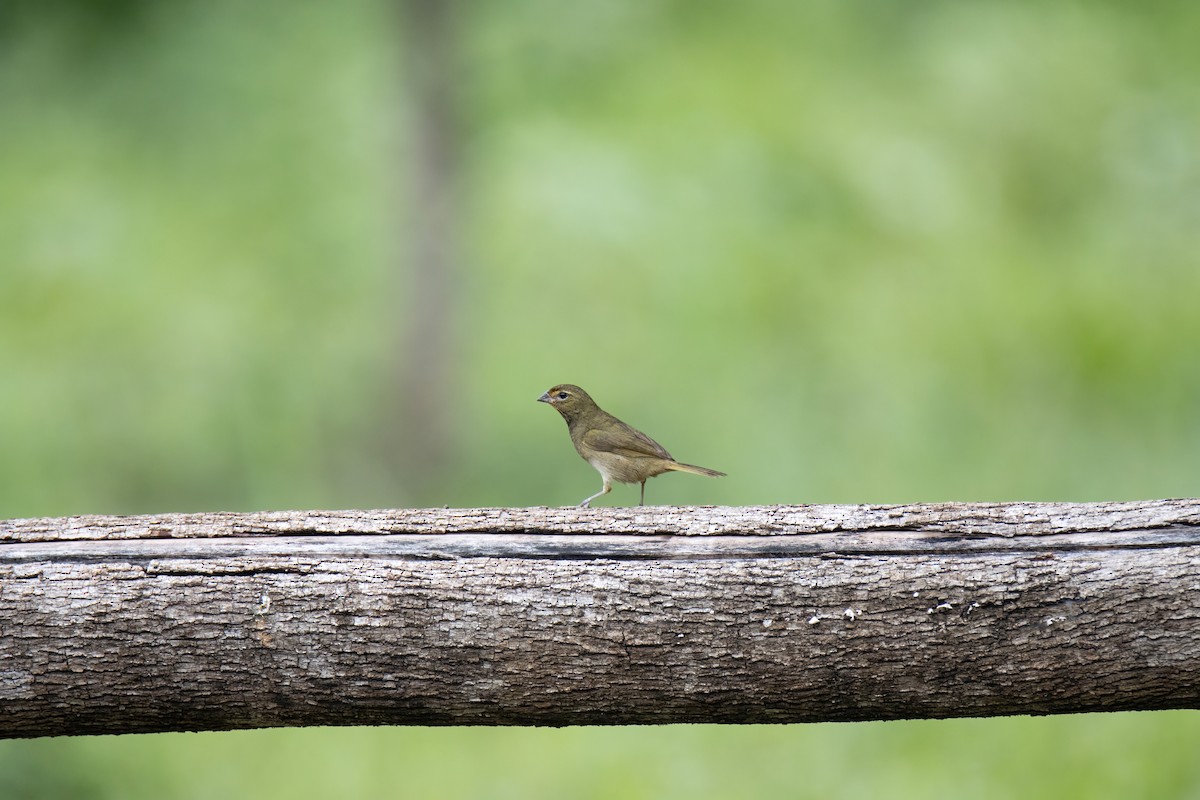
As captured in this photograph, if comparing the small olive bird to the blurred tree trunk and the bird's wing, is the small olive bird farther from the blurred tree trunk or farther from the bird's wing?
the blurred tree trunk

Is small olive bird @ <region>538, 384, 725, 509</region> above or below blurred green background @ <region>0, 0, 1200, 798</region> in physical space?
below

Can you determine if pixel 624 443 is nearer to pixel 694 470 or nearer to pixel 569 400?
pixel 694 470

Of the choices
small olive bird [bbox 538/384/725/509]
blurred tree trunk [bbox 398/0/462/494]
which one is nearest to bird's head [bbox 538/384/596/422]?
small olive bird [bbox 538/384/725/509]

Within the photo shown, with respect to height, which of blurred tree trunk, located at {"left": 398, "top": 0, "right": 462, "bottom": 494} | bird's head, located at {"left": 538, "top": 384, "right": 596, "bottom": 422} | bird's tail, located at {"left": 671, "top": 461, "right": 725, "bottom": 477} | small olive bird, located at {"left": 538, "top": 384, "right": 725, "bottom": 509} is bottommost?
bird's tail, located at {"left": 671, "top": 461, "right": 725, "bottom": 477}

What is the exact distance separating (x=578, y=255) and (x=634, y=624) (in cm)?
626

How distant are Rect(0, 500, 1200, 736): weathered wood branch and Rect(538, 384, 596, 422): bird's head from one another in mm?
1267

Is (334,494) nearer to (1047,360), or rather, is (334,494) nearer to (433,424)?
(433,424)

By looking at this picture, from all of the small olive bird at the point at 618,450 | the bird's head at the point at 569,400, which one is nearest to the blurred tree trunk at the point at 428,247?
the bird's head at the point at 569,400

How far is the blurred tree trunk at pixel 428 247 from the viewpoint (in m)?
7.57

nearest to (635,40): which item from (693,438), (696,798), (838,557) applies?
(693,438)

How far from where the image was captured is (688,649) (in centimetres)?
226

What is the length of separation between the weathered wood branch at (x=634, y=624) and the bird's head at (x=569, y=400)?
4.16ft

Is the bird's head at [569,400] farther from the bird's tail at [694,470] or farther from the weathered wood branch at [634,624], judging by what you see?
the weathered wood branch at [634,624]

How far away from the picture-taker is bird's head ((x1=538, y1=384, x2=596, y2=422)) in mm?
3564
